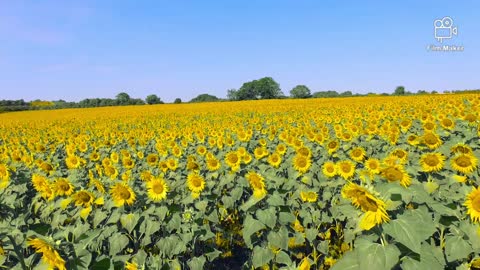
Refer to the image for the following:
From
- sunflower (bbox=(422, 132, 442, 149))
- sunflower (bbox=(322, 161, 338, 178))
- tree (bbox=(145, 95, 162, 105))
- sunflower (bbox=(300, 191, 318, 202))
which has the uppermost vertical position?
tree (bbox=(145, 95, 162, 105))

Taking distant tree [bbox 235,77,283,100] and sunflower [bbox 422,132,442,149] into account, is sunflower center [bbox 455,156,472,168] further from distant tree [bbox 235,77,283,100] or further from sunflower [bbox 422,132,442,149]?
distant tree [bbox 235,77,283,100]

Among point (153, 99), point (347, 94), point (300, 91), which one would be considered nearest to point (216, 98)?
point (153, 99)

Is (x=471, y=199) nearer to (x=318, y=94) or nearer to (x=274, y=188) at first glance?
(x=274, y=188)

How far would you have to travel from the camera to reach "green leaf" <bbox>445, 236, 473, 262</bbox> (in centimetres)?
332

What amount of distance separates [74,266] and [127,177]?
383 cm

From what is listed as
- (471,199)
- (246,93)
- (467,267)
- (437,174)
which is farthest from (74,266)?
(246,93)

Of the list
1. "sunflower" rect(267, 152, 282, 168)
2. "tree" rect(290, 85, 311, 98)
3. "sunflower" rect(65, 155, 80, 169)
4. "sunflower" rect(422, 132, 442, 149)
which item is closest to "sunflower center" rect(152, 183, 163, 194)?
"sunflower" rect(267, 152, 282, 168)

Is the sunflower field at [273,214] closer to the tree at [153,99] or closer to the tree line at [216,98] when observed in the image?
the tree line at [216,98]

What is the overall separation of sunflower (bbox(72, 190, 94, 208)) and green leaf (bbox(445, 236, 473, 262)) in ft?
13.8

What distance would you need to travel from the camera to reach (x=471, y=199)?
3.12 m

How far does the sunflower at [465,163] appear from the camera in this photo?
5.02 metres

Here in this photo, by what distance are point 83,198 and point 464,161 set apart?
207 inches

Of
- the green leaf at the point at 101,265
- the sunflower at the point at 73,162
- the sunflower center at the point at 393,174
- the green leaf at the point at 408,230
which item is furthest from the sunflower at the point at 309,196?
the sunflower at the point at 73,162

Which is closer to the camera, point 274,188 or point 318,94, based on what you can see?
point 274,188
